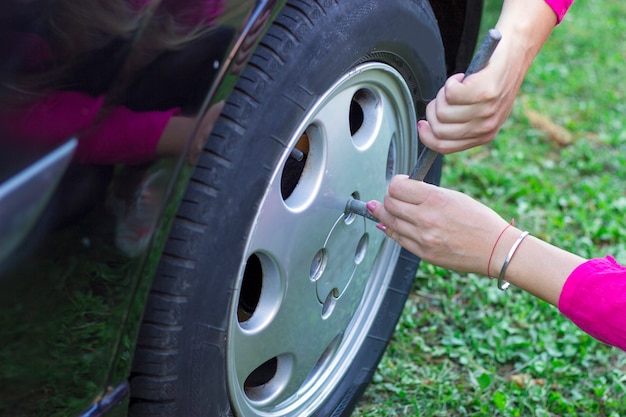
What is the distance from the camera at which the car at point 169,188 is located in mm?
1014

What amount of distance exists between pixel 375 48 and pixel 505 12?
266 millimetres

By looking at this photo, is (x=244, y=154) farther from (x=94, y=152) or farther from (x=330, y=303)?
(x=330, y=303)

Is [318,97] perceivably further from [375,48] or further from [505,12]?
[505,12]

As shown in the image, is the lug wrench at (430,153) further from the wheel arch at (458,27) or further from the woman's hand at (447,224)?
the wheel arch at (458,27)

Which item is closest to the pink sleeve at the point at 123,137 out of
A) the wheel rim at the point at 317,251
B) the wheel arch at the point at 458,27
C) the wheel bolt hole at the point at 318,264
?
the wheel rim at the point at 317,251

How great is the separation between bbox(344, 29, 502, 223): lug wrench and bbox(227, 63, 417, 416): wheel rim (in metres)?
0.03

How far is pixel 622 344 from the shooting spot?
1351mm

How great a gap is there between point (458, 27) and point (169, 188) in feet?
4.02

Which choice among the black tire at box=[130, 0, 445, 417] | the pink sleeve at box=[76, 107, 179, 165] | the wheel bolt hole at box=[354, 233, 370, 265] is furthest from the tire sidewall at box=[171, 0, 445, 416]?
the wheel bolt hole at box=[354, 233, 370, 265]

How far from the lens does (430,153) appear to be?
1.43 metres

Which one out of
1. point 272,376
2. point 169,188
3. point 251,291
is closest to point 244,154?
point 169,188

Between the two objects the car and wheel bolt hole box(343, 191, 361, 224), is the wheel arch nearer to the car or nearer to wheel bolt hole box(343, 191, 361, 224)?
the car

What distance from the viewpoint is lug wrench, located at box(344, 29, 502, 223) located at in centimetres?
126

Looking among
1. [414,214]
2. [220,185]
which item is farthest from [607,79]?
[220,185]
